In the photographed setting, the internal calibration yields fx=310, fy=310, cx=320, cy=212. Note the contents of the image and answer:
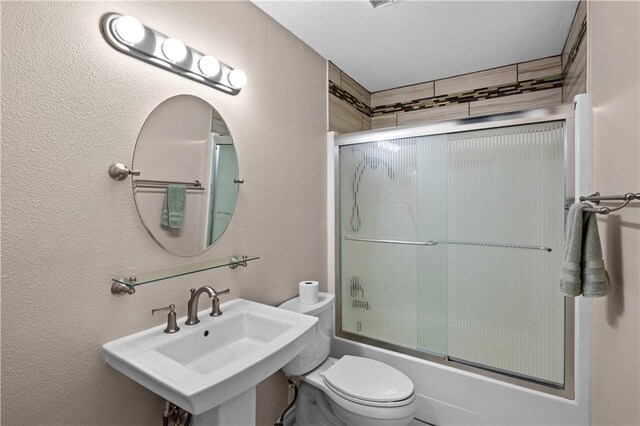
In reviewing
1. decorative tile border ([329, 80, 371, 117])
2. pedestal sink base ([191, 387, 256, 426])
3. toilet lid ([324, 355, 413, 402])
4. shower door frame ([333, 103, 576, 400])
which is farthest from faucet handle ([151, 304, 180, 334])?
decorative tile border ([329, 80, 371, 117])

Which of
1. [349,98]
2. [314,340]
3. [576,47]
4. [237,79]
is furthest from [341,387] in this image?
[576,47]

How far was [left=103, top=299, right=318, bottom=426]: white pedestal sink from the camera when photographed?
0.89 meters

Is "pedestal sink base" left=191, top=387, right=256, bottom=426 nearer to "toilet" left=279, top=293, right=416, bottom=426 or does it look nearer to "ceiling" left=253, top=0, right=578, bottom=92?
"toilet" left=279, top=293, right=416, bottom=426

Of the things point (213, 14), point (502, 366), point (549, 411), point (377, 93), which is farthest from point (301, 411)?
point (377, 93)

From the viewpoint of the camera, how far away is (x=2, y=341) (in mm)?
848

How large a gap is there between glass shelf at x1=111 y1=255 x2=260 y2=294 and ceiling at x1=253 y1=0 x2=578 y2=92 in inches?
55.0

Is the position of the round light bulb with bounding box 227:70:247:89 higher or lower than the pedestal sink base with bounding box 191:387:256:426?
higher

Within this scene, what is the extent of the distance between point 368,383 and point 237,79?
5.57 ft

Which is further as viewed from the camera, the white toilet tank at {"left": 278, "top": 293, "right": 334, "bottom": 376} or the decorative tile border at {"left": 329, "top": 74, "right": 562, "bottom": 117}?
the decorative tile border at {"left": 329, "top": 74, "right": 562, "bottom": 117}

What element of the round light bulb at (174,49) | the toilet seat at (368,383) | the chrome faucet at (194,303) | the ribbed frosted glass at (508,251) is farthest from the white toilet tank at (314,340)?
the round light bulb at (174,49)

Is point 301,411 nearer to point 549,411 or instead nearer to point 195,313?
point 195,313

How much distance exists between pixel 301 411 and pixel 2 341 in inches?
61.6

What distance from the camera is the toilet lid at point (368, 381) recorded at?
5.10ft

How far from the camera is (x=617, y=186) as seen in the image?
3.65 feet
